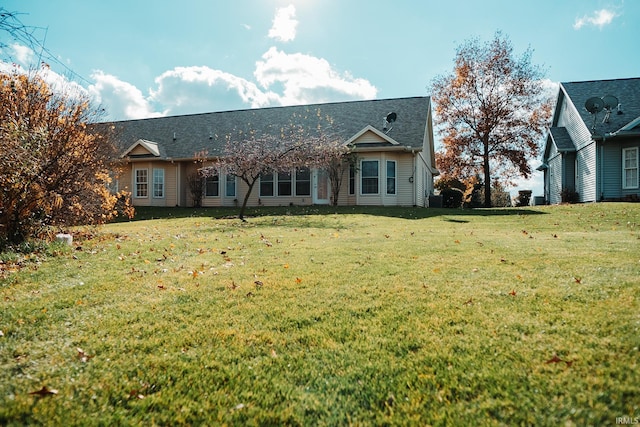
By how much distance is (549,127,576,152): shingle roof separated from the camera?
2113 cm

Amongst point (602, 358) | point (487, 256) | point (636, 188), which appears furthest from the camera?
point (636, 188)

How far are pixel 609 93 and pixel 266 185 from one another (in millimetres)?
19525

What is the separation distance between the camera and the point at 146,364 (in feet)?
9.16

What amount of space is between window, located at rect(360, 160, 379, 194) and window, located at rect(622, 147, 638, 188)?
37.0 ft

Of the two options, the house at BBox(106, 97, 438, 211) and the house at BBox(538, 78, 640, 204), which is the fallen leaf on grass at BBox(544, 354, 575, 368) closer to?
the house at BBox(106, 97, 438, 211)

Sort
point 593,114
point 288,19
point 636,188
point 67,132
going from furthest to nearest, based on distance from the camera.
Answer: point 593,114
point 636,188
point 288,19
point 67,132

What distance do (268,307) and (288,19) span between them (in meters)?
9.51

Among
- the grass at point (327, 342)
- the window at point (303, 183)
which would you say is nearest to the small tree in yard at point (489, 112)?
the window at point (303, 183)

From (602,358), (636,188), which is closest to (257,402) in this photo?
(602,358)

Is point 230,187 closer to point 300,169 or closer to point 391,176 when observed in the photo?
point 300,169

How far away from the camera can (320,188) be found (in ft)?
69.1

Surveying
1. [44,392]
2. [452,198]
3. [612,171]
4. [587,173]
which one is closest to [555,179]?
[587,173]

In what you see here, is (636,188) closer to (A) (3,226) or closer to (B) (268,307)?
(B) (268,307)

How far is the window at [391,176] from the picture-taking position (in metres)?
20.0
